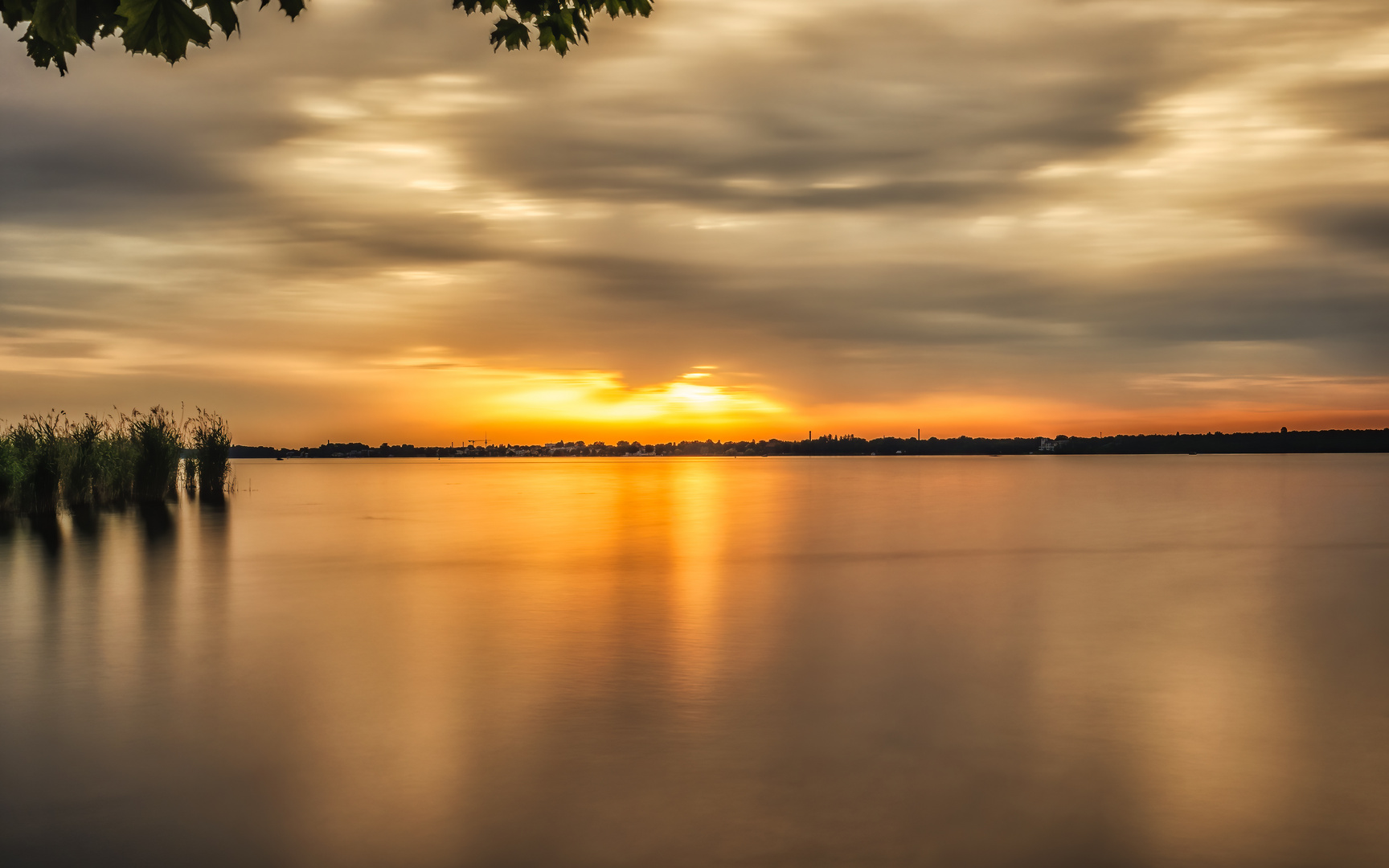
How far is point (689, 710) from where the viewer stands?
949 cm

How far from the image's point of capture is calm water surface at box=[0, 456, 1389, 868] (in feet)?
20.7

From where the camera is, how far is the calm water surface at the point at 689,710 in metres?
6.31

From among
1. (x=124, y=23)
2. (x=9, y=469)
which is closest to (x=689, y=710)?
(x=124, y=23)

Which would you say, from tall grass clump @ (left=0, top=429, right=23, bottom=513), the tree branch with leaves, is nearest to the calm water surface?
the tree branch with leaves

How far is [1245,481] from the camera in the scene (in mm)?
75938

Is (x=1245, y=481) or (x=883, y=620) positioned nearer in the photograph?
(x=883, y=620)

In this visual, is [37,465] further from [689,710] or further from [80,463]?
[689,710]

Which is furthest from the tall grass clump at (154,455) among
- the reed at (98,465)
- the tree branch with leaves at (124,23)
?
the tree branch with leaves at (124,23)

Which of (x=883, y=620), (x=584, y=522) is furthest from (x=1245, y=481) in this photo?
(x=883, y=620)

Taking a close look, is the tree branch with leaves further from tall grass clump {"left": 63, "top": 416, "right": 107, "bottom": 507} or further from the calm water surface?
tall grass clump {"left": 63, "top": 416, "right": 107, "bottom": 507}

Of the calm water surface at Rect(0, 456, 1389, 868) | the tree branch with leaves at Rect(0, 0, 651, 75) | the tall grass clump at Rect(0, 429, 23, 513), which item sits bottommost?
the calm water surface at Rect(0, 456, 1389, 868)

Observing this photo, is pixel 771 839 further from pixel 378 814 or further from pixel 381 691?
pixel 381 691

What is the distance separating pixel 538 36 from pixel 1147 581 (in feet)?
54.2

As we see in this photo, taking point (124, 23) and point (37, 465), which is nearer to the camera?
point (124, 23)
